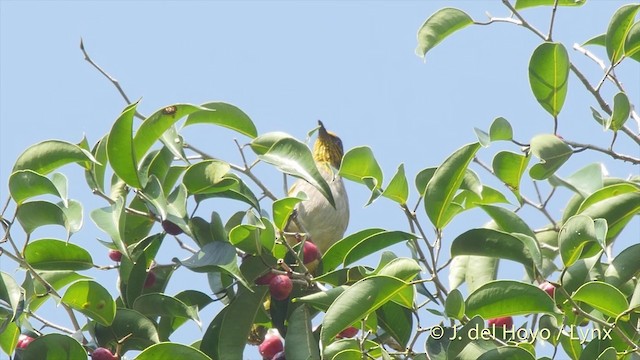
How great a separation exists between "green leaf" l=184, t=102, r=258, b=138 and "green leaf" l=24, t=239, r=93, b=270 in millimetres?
525

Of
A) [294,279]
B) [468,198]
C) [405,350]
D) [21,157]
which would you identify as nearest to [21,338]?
[21,157]

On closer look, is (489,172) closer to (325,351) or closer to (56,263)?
(325,351)

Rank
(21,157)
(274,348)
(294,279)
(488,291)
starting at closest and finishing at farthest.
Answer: (488,291), (21,157), (294,279), (274,348)

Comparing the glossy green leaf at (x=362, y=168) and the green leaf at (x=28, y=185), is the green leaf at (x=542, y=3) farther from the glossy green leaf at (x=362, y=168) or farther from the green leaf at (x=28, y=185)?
the green leaf at (x=28, y=185)

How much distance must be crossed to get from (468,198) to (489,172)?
10.5 inches

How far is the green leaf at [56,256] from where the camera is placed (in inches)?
131

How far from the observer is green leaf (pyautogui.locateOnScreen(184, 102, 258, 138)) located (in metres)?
3.46

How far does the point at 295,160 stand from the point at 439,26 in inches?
36.2

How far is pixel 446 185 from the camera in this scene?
3158 mm

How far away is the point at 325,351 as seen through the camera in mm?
3068

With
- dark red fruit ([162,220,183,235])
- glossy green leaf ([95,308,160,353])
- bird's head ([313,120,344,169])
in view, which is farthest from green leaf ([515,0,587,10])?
bird's head ([313,120,344,169])

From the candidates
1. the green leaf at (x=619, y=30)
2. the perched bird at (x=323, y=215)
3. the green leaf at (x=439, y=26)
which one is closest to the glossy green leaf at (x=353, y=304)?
the green leaf at (x=439, y=26)

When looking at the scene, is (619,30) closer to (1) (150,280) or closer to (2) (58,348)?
(1) (150,280)

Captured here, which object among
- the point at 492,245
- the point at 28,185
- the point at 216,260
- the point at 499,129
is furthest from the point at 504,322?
the point at 28,185
